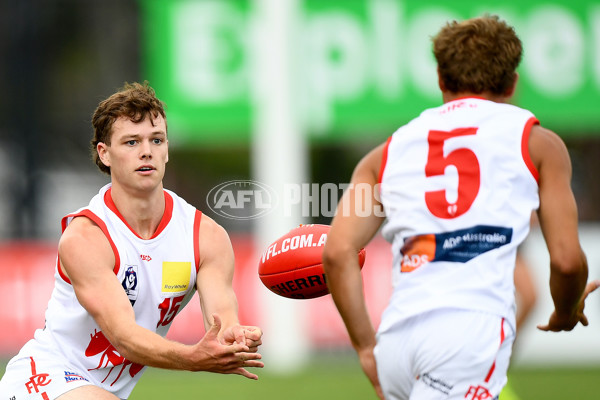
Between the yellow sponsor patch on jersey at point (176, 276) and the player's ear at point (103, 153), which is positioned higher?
the player's ear at point (103, 153)

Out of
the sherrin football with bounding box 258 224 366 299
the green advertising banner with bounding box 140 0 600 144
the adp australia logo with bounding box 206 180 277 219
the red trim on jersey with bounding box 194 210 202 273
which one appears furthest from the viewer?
the green advertising banner with bounding box 140 0 600 144

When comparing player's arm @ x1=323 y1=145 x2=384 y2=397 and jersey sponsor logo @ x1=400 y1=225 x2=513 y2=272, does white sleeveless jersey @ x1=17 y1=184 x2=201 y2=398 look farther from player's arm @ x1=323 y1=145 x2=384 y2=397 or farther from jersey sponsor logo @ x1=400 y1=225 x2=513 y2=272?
Result: jersey sponsor logo @ x1=400 y1=225 x2=513 y2=272

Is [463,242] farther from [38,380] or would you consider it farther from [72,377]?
[38,380]

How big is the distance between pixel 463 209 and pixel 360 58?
9.57m

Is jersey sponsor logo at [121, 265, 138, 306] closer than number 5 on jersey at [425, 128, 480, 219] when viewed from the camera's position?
No

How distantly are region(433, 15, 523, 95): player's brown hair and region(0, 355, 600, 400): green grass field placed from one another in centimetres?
555

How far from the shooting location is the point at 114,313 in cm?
434

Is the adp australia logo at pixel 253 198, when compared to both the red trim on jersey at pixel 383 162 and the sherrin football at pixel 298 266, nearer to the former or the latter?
the sherrin football at pixel 298 266

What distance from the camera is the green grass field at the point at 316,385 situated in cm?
959

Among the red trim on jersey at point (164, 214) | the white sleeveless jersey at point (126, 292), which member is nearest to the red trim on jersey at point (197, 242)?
the white sleeveless jersey at point (126, 292)

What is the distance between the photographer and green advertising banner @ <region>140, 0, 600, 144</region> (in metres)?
13.2

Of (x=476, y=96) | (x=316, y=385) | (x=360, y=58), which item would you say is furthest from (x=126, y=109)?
(x=360, y=58)

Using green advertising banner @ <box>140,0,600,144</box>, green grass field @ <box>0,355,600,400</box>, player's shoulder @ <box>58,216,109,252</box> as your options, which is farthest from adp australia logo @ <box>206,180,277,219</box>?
player's shoulder @ <box>58,216,109,252</box>

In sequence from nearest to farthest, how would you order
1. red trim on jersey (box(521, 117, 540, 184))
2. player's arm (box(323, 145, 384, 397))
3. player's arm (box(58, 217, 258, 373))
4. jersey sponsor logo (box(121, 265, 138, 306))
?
red trim on jersey (box(521, 117, 540, 184)) < player's arm (box(323, 145, 384, 397)) < player's arm (box(58, 217, 258, 373)) < jersey sponsor logo (box(121, 265, 138, 306))
